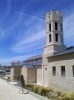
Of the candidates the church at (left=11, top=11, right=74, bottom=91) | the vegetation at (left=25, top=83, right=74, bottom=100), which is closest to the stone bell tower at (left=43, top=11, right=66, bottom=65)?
the church at (left=11, top=11, right=74, bottom=91)

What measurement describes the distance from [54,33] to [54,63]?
22.3 ft

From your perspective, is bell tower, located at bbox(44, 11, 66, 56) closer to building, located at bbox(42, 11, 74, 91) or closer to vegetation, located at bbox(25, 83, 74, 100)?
building, located at bbox(42, 11, 74, 91)

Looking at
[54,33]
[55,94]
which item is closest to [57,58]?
[54,33]

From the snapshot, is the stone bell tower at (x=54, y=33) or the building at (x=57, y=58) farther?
the stone bell tower at (x=54, y=33)

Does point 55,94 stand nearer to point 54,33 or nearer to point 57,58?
point 57,58

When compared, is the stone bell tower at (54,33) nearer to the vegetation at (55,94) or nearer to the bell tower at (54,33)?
the bell tower at (54,33)

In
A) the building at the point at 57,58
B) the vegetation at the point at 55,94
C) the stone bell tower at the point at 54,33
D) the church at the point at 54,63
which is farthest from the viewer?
the stone bell tower at the point at 54,33

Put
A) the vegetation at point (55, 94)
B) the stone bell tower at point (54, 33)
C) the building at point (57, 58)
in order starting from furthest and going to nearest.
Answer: the stone bell tower at point (54, 33) → the building at point (57, 58) → the vegetation at point (55, 94)

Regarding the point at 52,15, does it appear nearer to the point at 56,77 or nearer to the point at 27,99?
the point at 56,77

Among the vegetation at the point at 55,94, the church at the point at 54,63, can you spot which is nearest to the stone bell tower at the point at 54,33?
the church at the point at 54,63

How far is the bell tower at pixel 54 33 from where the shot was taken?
80.0ft

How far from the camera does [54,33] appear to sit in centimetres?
2516

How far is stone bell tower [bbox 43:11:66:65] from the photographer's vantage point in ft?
80.0

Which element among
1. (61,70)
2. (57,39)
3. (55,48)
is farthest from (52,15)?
(61,70)
